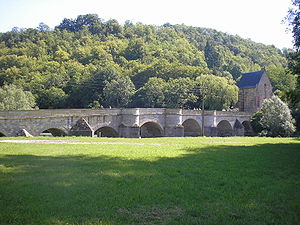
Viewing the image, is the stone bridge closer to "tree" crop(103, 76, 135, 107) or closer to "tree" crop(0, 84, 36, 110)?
"tree" crop(0, 84, 36, 110)

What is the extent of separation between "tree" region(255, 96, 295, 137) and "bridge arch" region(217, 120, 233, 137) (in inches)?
283

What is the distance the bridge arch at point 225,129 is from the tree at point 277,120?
23.6ft

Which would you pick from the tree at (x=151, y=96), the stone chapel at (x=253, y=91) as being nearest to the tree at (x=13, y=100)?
the tree at (x=151, y=96)

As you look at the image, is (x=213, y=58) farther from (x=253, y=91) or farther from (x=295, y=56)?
(x=295, y=56)

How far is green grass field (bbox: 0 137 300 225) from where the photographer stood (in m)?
5.96

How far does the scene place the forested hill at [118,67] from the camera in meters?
60.2

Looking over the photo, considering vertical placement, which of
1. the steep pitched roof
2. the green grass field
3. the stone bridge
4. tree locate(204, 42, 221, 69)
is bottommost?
the green grass field

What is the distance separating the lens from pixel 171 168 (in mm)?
10578

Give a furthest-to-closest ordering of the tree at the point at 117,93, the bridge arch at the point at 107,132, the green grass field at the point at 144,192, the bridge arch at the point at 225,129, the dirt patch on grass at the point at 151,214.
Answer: the tree at the point at 117,93 < the bridge arch at the point at 225,129 < the bridge arch at the point at 107,132 < the green grass field at the point at 144,192 < the dirt patch on grass at the point at 151,214

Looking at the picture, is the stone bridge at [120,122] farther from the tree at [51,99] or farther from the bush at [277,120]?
the tree at [51,99]

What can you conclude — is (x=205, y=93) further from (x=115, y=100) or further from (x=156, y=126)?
(x=156, y=126)

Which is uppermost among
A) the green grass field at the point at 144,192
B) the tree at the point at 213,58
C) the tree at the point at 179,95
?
the tree at the point at 213,58

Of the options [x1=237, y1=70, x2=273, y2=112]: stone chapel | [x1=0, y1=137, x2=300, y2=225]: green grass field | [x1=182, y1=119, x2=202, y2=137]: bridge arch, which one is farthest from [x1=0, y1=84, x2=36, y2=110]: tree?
[x1=237, y1=70, x2=273, y2=112]: stone chapel

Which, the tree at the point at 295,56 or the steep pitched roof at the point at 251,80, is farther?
the steep pitched roof at the point at 251,80
